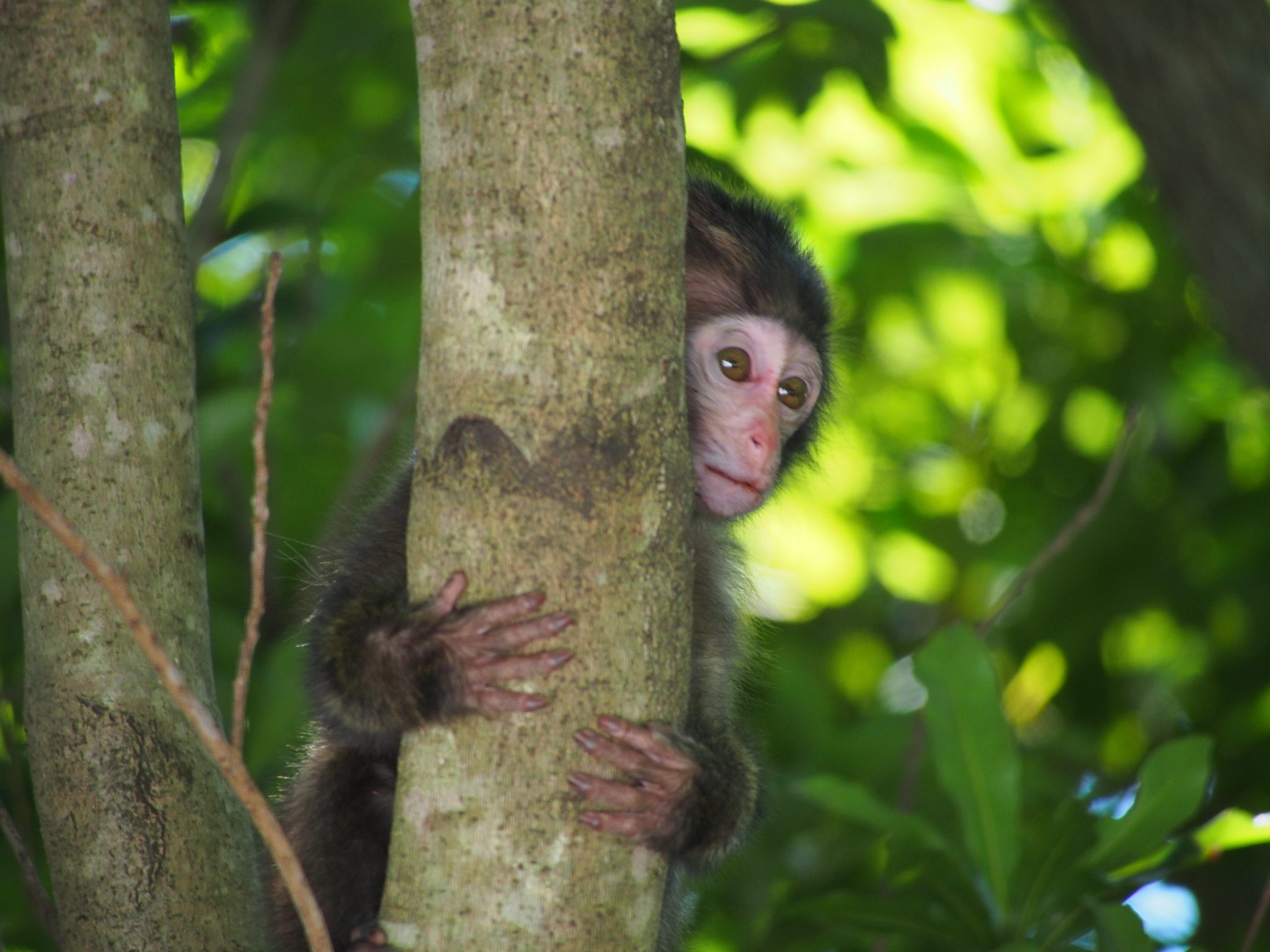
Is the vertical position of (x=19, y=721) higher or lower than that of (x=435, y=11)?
lower

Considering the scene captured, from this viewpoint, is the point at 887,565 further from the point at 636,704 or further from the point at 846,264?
the point at 636,704

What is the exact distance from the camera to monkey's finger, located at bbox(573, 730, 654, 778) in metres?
1.86

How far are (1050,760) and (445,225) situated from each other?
4.15 m

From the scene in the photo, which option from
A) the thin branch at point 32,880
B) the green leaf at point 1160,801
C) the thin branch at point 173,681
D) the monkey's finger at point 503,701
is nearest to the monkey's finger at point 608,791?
the monkey's finger at point 503,701

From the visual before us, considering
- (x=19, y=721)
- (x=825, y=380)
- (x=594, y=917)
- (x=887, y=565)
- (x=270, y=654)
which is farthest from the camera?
(x=887, y=565)

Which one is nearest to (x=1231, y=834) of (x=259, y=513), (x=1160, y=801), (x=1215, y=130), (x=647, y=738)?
(x=1160, y=801)

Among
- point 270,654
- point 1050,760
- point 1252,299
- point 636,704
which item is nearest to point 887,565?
point 1050,760

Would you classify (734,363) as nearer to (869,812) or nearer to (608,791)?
(869,812)

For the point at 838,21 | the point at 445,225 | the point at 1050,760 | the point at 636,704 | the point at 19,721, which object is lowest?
the point at 1050,760

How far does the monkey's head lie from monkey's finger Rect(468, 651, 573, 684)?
152 cm

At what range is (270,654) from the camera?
395cm

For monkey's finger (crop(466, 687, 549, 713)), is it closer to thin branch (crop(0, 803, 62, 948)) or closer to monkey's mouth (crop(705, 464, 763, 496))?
thin branch (crop(0, 803, 62, 948))

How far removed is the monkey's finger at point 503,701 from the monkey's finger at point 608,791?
11 centimetres

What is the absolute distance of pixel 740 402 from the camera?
3477mm
